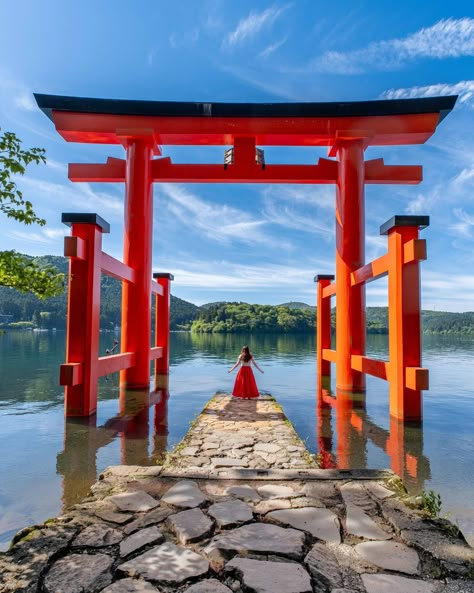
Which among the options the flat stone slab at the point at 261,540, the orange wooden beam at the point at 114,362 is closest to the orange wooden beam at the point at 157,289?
the orange wooden beam at the point at 114,362

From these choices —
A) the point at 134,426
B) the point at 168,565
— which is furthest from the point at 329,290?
the point at 168,565

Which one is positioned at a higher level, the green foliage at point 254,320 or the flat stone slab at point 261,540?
the green foliage at point 254,320

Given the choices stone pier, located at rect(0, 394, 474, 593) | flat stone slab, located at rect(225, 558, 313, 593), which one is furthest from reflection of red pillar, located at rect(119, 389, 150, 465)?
flat stone slab, located at rect(225, 558, 313, 593)

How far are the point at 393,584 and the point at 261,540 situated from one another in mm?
813

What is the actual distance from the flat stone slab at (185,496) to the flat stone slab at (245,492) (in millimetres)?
267

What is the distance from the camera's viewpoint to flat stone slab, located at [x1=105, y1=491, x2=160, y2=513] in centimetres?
304

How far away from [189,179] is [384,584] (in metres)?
10.4

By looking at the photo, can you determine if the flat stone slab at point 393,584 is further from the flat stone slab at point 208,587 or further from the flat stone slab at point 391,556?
the flat stone slab at point 208,587

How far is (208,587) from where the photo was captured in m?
2.09

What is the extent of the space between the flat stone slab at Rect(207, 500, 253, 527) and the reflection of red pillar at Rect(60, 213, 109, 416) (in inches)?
208

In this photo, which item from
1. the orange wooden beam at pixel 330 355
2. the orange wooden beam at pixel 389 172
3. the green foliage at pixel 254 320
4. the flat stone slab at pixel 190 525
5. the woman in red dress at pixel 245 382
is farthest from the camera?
the green foliage at pixel 254 320

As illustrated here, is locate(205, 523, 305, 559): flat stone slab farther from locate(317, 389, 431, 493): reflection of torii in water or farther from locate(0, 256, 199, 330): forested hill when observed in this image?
locate(0, 256, 199, 330): forested hill

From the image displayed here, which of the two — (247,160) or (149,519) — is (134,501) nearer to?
(149,519)

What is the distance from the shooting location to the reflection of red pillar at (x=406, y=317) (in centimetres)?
745
